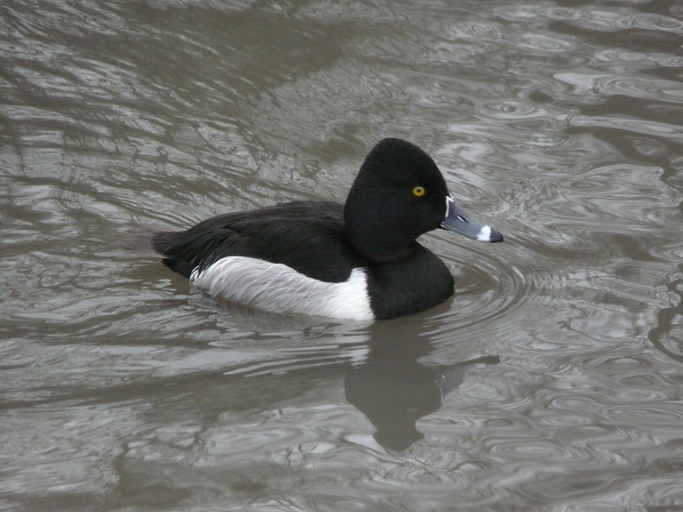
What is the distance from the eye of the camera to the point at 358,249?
763cm

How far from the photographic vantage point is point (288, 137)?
32.2 feet

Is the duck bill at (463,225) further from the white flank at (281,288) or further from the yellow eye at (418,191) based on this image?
the white flank at (281,288)

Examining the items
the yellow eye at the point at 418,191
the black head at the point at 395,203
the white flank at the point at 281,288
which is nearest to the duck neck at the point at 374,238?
the black head at the point at 395,203

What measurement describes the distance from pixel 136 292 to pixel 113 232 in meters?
0.81

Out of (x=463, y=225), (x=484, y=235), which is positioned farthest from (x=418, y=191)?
(x=484, y=235)

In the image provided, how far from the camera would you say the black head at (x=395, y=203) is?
7422 millimetres

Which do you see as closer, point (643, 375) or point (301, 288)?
point (643, 375)

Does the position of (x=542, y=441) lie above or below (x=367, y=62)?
below

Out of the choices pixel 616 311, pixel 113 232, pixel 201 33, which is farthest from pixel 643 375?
pixel 201 33

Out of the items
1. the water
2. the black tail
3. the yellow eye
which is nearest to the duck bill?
the yellow eye

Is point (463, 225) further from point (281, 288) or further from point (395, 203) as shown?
point (281, 288)

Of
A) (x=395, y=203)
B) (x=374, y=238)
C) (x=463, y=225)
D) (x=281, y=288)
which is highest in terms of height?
(x=395, y=203)

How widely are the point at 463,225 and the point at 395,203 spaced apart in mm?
441

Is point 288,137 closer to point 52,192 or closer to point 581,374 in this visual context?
point 52,192
